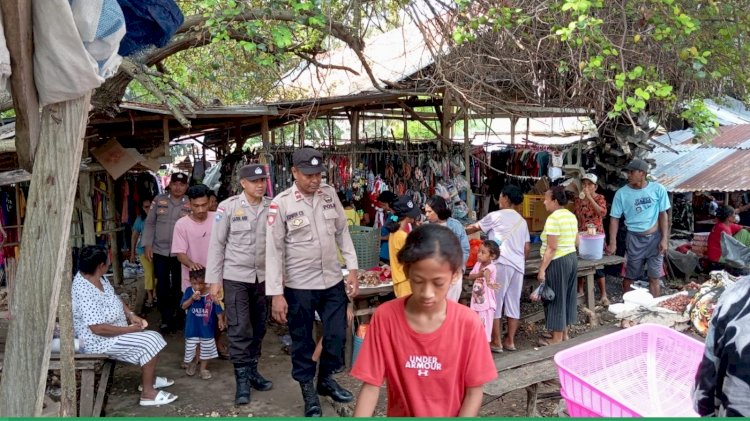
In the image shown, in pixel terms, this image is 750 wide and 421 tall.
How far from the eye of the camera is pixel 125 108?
Result: 6.48 meters

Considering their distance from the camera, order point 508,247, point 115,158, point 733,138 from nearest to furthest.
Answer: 1. point 508,247
2. point 115,158
3. point 733,138

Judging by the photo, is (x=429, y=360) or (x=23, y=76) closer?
(x=23, y=76)

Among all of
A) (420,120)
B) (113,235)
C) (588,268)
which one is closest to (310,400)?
(588,268)

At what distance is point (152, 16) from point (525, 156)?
9.48m

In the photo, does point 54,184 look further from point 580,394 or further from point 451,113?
point 451,113

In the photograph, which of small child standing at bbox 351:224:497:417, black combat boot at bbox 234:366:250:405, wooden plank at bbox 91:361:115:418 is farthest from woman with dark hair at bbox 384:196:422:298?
small child standing at bbox 351:224:497:417

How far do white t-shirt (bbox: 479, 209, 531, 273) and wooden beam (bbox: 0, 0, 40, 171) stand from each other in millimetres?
4984

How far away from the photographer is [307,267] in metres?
4.56

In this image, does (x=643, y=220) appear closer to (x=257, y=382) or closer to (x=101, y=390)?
(x=257, y=382)

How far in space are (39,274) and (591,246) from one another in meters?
6.94

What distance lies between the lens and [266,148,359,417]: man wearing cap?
4.48 m

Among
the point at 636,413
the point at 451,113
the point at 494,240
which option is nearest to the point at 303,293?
the point at 494,240

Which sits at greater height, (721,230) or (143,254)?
(143,254)

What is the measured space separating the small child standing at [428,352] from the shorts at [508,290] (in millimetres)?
3930
